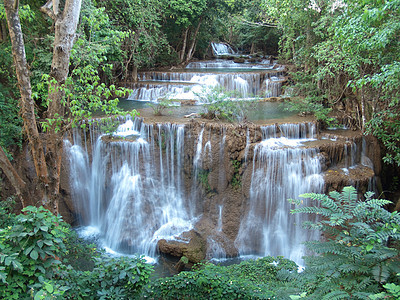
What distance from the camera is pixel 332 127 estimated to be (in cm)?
998

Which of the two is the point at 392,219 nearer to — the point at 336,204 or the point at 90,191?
the point at 336,204

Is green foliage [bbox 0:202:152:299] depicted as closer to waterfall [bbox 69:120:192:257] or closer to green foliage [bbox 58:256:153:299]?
green foliage [bbox 58:256:153:299]

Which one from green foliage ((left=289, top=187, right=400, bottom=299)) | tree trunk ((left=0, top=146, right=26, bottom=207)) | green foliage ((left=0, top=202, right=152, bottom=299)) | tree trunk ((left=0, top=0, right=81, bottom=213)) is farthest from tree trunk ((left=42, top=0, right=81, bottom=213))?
green foliage ((left=289, top=187, right=400, bottom=299))

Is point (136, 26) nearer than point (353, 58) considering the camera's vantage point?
No

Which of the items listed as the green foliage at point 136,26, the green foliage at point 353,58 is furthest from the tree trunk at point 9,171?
the green foliage at point 136,26

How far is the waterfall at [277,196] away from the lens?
8.05 metres

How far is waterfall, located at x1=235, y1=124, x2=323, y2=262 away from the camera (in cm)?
805

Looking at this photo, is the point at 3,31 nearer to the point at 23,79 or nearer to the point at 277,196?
the point at 23,79

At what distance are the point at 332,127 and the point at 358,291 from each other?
822 centimetres

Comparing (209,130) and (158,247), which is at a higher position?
(209,130)

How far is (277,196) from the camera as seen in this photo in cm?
828

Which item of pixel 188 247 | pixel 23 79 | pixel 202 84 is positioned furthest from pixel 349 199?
pixel 202 84

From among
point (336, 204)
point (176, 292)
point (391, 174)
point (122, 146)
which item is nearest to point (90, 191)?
point (122, 146)

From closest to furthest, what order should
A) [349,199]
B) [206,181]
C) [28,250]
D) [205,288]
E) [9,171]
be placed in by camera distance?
[349,199]
[28,250]
[205,288]
[9,171]
[206,181]
